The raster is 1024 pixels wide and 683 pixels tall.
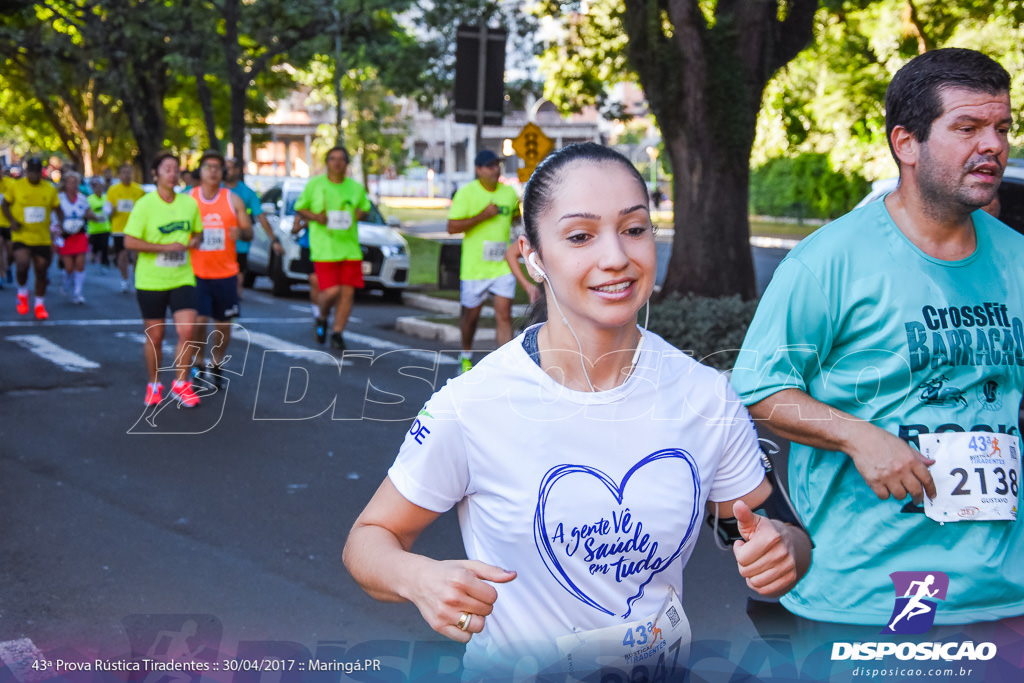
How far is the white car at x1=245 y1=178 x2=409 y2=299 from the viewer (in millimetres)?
18234

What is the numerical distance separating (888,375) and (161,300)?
24.7 feet

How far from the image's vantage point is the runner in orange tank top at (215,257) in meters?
10.1

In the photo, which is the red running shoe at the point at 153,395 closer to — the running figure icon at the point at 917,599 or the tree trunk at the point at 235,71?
the running figure icon at the point at 917,599

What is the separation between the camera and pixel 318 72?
44.4m

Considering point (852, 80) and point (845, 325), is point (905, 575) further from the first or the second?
point (852, 80)

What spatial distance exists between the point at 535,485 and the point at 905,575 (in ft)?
3.42

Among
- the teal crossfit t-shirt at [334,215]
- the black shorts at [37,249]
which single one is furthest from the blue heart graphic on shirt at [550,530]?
the black shorts at [37,249]

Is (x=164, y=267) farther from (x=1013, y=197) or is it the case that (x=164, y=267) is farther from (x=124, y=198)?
(x=124, y=198)

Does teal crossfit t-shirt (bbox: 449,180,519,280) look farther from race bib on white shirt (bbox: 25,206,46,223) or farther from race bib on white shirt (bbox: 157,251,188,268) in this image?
race bib on white shirt (bbox: 25,206,46,223)

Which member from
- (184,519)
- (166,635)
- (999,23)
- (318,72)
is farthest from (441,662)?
(318,72)

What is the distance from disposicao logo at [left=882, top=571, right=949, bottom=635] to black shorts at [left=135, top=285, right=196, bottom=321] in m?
7.51

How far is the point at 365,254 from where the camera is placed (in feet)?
59.4

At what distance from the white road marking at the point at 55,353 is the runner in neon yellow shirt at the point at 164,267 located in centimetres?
217

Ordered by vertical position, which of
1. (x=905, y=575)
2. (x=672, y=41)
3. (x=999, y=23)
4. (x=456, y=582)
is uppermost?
(x=999, y=23)
